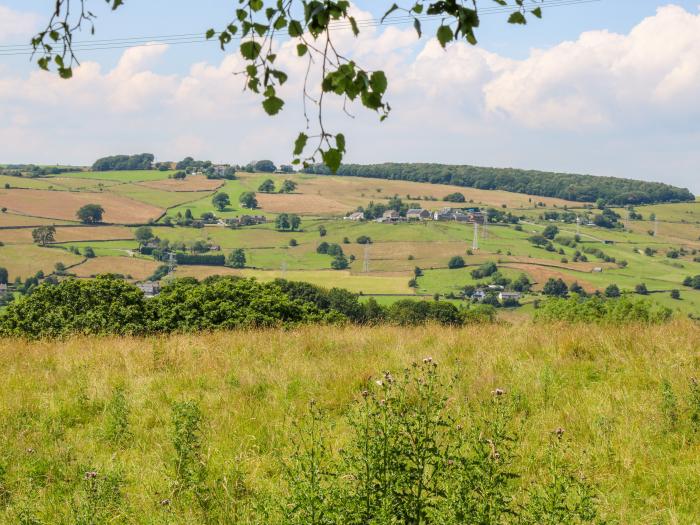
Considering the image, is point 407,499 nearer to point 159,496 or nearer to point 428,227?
point 159,496

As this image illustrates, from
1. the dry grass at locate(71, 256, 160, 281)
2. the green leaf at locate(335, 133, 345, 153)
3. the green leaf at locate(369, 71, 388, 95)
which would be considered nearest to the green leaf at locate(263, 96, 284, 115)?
the green leaf at locate(335, 133, 345, 153)

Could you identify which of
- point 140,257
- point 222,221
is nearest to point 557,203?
point 222,221

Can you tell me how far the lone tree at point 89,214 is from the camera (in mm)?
131250

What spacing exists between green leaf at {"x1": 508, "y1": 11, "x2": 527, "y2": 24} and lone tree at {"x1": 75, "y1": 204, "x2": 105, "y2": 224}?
453ft

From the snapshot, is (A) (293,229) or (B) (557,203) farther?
(B) (557,203)

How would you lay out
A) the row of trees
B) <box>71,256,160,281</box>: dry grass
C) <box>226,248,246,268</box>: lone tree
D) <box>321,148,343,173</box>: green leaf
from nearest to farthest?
<box>321,148,343,173</box>: green leaf
the row of trees
<box>71,256,160,281</box>: dry grass
<box>226,248,246,268</box>: lone tree

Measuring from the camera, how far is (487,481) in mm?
4152

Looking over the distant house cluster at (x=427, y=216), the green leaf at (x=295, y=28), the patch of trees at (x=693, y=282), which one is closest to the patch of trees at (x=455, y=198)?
the distant house cluster at (x=427, y=216)

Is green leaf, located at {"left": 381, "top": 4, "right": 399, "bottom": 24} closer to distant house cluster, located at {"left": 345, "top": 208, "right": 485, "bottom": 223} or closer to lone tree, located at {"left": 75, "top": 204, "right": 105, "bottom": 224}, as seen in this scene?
lone tree, located at {"left": 75, "top": 204, "right": 105, "bottom": 224}

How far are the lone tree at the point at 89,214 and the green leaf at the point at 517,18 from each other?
138127mm

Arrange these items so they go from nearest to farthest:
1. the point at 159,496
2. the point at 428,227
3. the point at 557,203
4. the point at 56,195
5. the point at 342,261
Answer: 1. the point at 159,496
2. the point at 342,261
3. the point at 56,195
4. the point at 428,227
5. the point at 557,203

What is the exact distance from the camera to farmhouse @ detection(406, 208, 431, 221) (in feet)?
543

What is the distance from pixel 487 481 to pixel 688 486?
2.82 m

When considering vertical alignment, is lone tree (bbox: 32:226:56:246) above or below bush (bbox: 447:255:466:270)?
above
